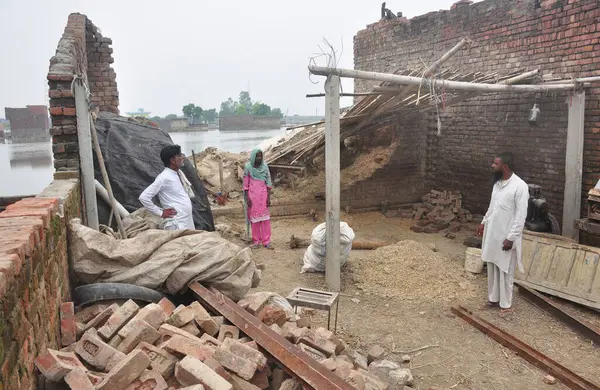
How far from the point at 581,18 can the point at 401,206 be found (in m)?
4.95

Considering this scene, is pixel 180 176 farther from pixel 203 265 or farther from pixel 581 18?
pixel 581 18

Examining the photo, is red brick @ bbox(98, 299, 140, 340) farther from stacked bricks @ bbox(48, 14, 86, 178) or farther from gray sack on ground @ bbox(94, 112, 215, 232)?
gray sack on ground @ bbox(94, 112, 215, 232)

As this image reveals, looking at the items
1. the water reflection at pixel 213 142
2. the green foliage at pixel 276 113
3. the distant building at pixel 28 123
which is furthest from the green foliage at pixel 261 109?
the distant building at pixel 28 123

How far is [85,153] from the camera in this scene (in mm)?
4141

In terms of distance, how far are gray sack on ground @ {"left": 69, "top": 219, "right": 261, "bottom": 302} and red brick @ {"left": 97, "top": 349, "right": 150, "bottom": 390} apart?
98 centimetres

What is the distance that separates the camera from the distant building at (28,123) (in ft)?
33.6

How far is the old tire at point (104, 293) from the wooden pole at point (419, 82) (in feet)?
10.3

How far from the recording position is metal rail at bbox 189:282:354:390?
2.40m

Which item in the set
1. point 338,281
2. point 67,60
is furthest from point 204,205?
point 67,60

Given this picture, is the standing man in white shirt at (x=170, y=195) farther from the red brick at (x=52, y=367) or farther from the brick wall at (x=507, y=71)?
the brick wall at (x=507, y=71)

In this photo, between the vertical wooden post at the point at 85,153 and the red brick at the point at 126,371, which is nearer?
the red brick at the point at 126,371

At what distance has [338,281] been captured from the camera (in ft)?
18.8

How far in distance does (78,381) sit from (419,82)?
4.82m

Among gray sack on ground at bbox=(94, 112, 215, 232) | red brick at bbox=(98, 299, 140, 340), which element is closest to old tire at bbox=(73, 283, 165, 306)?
red brick at bbox=(98, 299, 140, 340)
